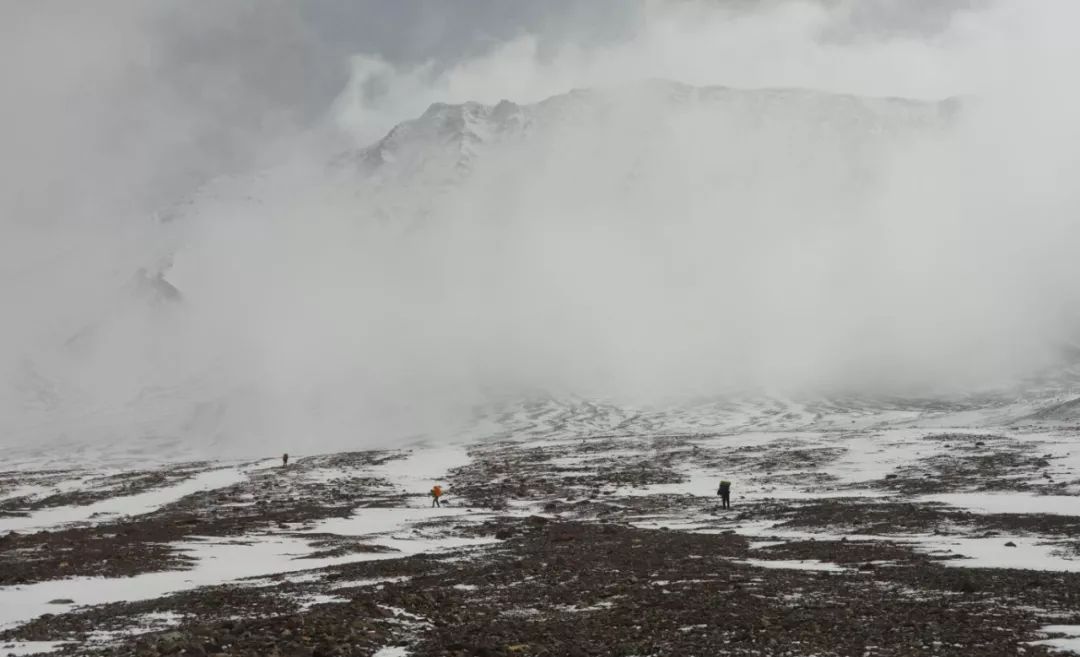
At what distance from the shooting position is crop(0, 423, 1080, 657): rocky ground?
1581cm

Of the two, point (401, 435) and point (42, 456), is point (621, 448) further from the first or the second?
point (42, 456)

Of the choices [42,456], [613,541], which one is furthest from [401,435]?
[613,541]

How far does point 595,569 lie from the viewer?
26438 millimetres

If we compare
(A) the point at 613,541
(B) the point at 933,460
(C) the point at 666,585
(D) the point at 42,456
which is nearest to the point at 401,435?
(D) the point at 42,456

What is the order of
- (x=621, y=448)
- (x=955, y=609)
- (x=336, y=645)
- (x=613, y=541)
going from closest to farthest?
(x=336, y=645), (x=955, y=609), (x=613, y=541), (x=621, y=448)

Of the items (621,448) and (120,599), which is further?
(621,448)

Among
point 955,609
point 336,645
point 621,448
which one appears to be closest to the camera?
point 336,645

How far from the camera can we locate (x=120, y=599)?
23594 millimetres

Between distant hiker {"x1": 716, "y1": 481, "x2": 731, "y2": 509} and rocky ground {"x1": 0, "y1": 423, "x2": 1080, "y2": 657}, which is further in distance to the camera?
distant hiker {"x1": 716, "y1": 481, "x2": 731, "y2": 509}

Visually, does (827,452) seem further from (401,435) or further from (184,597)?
(401,435)

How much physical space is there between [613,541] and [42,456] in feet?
616

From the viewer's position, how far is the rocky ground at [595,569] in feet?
51.9

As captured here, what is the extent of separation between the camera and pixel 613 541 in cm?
3506

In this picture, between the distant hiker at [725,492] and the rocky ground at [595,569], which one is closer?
the rocky ground at [595,569]
